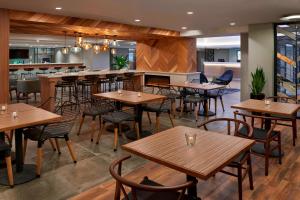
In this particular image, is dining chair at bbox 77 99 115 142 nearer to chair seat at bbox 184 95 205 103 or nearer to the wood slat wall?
the wood slat wall

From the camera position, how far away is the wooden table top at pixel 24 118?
8.64ft

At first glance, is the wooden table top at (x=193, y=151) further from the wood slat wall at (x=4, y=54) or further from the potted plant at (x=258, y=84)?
the potted plant at (x=258, y=84)

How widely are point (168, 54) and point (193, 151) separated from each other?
8299mm

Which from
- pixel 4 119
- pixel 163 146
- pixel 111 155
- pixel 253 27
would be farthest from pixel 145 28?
pixel 163 146

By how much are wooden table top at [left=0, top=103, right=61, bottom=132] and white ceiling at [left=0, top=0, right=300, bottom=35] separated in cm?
214

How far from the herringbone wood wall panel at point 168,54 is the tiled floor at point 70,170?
18.7ft

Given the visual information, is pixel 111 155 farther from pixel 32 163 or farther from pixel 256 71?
pixel 256 71

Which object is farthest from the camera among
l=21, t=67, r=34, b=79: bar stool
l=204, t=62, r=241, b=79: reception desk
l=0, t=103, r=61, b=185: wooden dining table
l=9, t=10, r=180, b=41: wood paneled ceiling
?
l=204, t=62, r=241, b=79: reception desk

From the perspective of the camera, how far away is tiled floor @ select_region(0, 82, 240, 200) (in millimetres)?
2662

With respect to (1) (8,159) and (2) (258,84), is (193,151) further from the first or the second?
Answer: (2) (258,84)

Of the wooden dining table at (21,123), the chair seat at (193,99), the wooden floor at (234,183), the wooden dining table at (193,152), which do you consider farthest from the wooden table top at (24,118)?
the chair seat at (193,99)

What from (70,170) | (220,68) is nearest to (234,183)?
(70,170)

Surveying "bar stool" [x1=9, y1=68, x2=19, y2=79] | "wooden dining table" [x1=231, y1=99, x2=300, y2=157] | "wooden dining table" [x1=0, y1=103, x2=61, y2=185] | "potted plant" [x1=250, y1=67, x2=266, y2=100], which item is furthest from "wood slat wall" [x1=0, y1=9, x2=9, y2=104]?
"potted plant" [x1=250, y1=67, x2=266, y2=100]

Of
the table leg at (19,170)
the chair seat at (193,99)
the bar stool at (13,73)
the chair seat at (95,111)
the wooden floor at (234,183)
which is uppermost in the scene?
the bar stool at (13,73)
